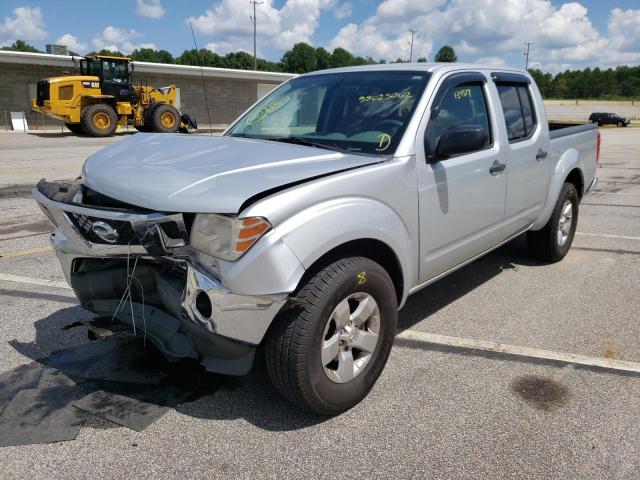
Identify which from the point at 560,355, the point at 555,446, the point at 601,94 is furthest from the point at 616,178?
the point at 601,94

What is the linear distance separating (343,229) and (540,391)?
156 cm

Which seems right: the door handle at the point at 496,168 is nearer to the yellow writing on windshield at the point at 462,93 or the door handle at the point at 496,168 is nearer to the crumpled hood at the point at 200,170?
the yellow writing on windshield at the point at 462,93

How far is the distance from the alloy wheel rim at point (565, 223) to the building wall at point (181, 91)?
25343 mm

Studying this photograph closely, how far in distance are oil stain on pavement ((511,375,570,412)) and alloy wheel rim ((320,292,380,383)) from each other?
36.5 inches

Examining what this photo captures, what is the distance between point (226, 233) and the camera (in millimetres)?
2455

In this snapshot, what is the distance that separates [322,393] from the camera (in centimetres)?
274

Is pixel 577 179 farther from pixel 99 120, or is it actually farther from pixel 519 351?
pixel 99 120

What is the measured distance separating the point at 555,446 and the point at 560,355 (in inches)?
43.1

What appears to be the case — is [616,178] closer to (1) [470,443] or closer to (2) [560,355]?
(2) [560,355]

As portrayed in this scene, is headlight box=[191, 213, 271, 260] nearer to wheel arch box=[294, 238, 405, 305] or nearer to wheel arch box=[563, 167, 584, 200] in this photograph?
wheel arch box=[294, 238, 405, 305]

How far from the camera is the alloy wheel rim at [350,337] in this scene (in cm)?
279

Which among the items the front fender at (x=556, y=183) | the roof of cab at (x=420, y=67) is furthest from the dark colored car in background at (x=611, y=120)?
the roof of cab at (x=420, y=67)

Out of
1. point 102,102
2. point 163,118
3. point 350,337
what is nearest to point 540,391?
point 350,337

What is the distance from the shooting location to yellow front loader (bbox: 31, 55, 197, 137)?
73.2 ft
